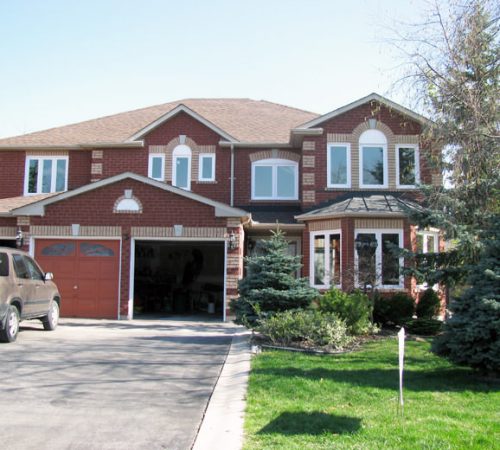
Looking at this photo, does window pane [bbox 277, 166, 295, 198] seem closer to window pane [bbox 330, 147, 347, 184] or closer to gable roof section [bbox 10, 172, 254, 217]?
window pane [bbox 330, 147, 347, 184]

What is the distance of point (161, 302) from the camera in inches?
861

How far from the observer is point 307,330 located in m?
11.1

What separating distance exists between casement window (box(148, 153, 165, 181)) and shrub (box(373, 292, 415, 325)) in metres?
9.59

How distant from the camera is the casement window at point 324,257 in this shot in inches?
696

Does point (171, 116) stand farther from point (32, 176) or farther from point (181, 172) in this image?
point (32, 176)

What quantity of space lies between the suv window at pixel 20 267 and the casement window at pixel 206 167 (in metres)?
9.63

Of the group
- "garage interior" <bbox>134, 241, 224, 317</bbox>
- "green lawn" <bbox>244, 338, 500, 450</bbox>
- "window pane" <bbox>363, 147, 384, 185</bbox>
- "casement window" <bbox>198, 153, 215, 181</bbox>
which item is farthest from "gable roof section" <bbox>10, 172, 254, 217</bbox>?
"green lawn" <bbox>244, 338, 500, 450</bbox>

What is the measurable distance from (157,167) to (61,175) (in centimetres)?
397

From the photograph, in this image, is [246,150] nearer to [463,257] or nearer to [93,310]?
[93,310]

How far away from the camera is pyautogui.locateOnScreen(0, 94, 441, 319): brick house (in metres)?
16.8

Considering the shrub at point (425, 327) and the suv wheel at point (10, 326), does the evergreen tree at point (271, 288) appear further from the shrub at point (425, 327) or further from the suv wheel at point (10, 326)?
the suv wheel at point (10, 326)

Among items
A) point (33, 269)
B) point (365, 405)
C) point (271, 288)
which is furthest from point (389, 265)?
point (365, 405)

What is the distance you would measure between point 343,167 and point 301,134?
6.22ft

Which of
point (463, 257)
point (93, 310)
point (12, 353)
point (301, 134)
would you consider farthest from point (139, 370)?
point (301, 134)
